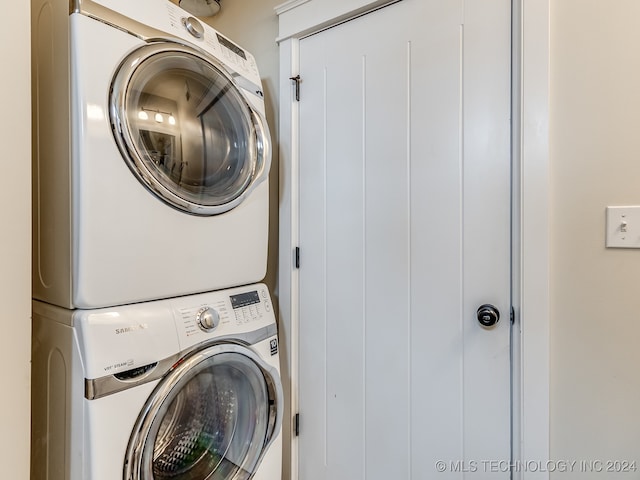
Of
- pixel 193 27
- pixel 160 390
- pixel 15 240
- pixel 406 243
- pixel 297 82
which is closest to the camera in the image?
pixel 15 240

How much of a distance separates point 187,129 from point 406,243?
815 mm

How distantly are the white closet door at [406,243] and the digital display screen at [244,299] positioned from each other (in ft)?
1.06

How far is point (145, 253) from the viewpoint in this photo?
36.2 inches

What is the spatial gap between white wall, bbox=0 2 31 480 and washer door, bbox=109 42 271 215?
0.20m

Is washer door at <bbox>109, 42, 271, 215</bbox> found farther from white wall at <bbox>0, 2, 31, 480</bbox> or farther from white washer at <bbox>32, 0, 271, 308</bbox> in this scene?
white wall at <bbox>0, 2, 31, 480</bbox>

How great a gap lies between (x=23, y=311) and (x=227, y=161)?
0.70 m

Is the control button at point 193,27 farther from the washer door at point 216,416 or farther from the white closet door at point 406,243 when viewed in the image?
the washer door at point 216,416

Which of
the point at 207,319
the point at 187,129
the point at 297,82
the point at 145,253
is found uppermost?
the point at 297,82

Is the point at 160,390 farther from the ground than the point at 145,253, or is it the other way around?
the point at 145,253

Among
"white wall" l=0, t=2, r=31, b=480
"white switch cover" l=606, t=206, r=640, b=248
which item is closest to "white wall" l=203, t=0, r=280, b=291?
"white wall" l=0, t=2, r=31, b=480

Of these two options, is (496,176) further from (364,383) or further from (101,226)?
(101,226)

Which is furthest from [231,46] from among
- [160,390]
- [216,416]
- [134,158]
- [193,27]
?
[216,416]

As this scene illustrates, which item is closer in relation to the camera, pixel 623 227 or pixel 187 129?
pixel 623 227

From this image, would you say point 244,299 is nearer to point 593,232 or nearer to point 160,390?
point 160,390
